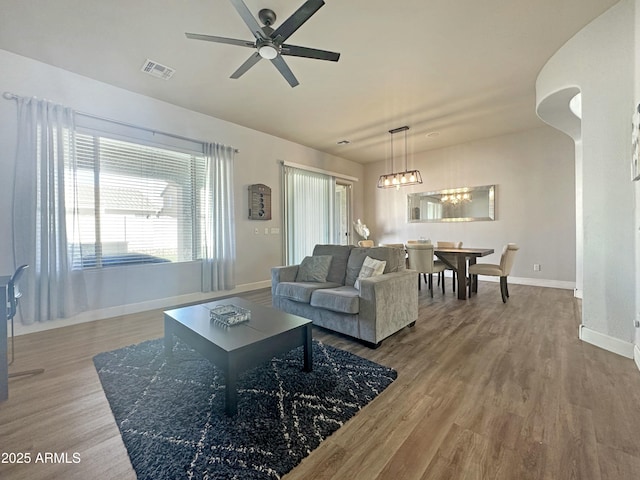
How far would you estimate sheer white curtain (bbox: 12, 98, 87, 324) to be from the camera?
286cm

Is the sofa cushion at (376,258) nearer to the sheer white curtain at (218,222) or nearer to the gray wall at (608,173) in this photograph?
the gray wall at (608,173)

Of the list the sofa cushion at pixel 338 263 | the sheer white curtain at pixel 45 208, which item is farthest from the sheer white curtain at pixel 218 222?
the sofa cushion at pixel 338 263

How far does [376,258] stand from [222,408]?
2.02m

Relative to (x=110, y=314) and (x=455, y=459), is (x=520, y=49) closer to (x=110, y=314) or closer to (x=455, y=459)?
(x=455, y=459)

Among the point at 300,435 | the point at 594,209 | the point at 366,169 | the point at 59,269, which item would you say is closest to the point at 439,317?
the point at 594,209

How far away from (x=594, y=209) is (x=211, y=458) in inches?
141

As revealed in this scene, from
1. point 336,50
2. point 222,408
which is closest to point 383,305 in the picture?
point 222,408

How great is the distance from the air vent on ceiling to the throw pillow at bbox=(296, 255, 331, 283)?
2.76 m

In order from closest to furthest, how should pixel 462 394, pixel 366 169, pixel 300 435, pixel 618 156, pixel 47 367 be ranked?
1. pixel 300 435
2. pixel 462 394
3. pixel 47 367
4. pixel 618 156
5. pixel 366 169

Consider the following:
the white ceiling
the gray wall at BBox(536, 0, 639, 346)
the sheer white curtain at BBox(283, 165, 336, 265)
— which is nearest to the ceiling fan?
the white ceiling

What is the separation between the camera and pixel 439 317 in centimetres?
333

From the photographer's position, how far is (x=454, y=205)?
5984mm

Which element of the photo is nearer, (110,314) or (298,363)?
(298,363)

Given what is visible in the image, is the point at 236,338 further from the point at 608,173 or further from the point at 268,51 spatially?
the point at 608,173
